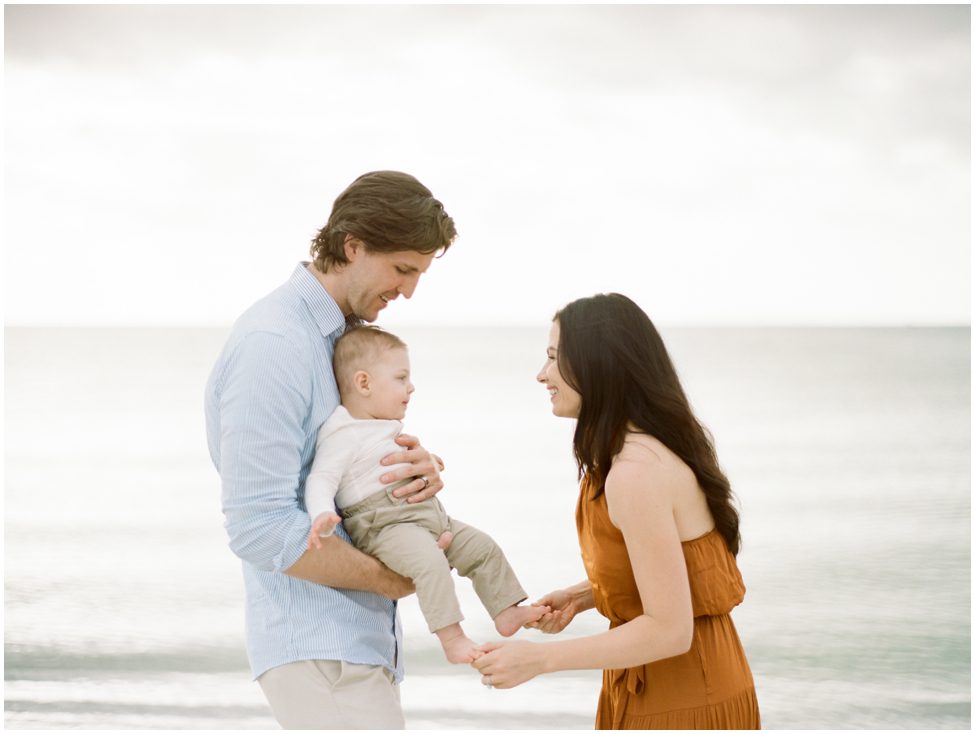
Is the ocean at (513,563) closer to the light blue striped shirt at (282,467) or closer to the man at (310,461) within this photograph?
the man at (310,461)

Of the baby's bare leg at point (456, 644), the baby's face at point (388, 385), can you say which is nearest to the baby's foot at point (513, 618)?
the baby's bare leg at point (456, 644)

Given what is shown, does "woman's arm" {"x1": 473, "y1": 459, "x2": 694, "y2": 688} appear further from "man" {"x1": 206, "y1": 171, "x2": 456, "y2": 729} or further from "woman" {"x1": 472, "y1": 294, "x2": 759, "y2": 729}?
"man" {"x1": 206, "y1": 171, "x2": 456, "y2": 729}

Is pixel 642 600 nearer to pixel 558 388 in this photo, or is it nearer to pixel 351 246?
pixel 558 388

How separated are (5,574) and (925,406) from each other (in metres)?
17.4

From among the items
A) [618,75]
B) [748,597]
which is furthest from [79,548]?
[618,75]

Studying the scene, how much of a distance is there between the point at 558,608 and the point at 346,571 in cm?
66

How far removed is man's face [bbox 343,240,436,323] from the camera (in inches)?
88.5

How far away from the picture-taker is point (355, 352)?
2.24 metres

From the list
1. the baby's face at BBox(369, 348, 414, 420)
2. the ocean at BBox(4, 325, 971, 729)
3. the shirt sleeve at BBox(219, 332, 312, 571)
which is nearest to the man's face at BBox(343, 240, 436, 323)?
the baby's face at BBox(369, 348, 414, 420)

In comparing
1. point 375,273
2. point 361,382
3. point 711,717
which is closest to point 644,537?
point 711,717

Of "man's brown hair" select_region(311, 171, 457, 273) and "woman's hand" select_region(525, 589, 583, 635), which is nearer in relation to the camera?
"man's brown hair" select_region(311, 171, 457, 273)

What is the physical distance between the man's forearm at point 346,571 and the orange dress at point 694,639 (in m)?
0.42

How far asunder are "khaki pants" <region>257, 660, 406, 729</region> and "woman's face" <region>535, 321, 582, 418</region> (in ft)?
2.28

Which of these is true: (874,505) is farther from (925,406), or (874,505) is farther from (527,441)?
(925,406)
